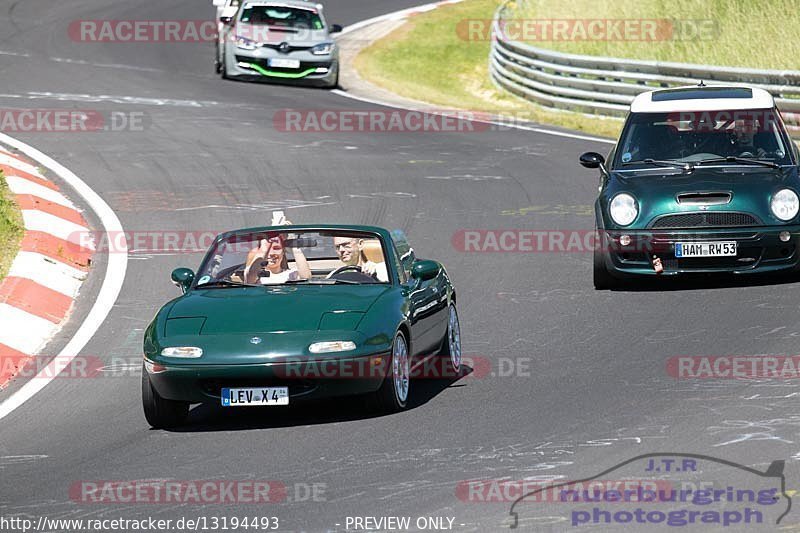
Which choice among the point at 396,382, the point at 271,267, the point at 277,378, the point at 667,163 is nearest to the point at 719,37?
the point at 667,163

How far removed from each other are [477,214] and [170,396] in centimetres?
830

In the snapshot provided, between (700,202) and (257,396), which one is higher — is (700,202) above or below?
above

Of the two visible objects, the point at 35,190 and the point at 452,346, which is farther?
the point at 35,190

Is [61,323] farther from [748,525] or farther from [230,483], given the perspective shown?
[748,525]

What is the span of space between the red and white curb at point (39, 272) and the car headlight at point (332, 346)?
269 centimetres

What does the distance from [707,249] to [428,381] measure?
3.48 m

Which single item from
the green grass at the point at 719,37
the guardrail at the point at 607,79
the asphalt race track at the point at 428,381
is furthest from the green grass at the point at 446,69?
the asphalt race track at the point at 428,381

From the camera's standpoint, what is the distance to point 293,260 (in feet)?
35.5

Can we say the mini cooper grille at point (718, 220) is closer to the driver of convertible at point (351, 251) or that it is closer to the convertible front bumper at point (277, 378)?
the driver of convertible at point (351, 251)

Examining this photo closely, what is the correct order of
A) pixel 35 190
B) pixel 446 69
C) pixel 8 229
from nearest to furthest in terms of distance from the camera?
pixel 8 229 < pixel 35 190 < pixel 446 69

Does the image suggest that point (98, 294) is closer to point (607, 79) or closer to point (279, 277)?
point (279, 277)

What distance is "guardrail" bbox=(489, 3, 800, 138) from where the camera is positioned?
2253 centimetres

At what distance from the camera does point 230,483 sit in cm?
797

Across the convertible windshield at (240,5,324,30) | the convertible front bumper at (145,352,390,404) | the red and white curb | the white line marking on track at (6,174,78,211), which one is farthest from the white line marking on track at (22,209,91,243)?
the convertible windshield at (240,5,324,30)
